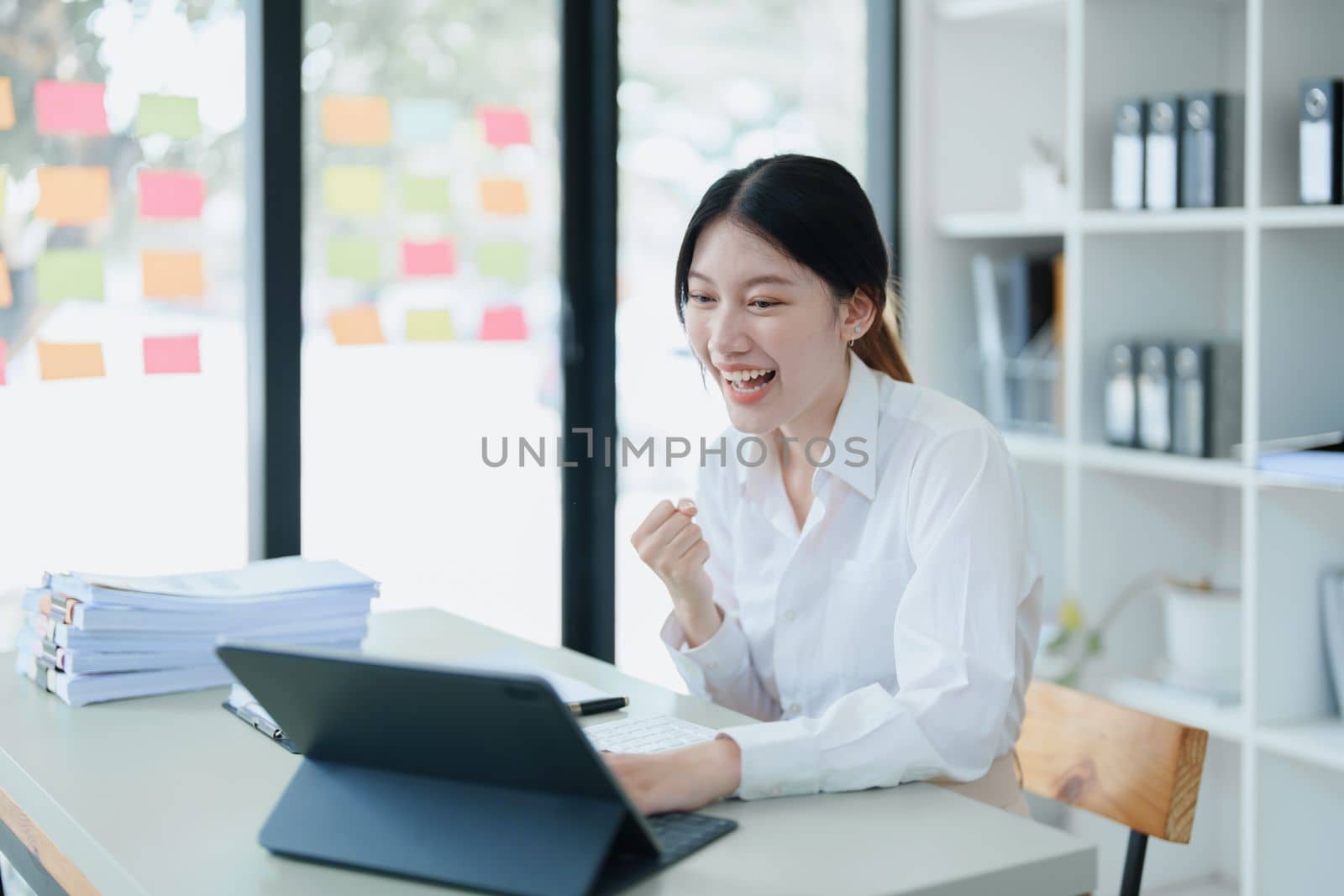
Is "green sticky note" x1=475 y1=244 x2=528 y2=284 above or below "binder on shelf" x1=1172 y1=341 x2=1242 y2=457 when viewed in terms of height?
above

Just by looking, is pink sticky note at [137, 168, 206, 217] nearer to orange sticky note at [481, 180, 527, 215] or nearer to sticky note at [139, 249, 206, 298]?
sticky note at [139, 249, 206, 298]

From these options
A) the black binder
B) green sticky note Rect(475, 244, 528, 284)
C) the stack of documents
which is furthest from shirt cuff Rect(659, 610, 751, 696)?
green sticky note Rect(475, 244, 528, 284)

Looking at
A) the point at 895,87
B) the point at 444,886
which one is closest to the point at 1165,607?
the point at 895,87

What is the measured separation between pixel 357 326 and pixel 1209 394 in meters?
1.53

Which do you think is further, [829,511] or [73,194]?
[73,194]

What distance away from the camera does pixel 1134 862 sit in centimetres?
147

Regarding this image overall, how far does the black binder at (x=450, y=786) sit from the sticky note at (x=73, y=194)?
53.6 inches

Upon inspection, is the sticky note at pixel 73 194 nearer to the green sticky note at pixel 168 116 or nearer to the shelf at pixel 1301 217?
the green sticky note at pixel 168 116

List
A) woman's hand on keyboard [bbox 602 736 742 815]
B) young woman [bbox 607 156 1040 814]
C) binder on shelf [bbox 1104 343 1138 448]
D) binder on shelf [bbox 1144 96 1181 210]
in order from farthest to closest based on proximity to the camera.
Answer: binder on shelf [bbox 1104 343 1138 448] → binder on shelf [bbox 1144 96 1181 210] → young woman [bbox 607 156 1040 814] → woman's hand on keyboard [bbox 602 736 742 815]

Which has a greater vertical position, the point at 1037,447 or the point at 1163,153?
the point at 1163,153

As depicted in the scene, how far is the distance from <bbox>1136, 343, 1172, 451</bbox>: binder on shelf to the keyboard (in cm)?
147

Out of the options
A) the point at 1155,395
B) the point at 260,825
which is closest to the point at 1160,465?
the point at 1155,395

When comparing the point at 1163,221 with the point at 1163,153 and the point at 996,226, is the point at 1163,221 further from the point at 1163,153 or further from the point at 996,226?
the point at 996,226

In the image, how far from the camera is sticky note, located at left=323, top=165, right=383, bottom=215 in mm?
2455
